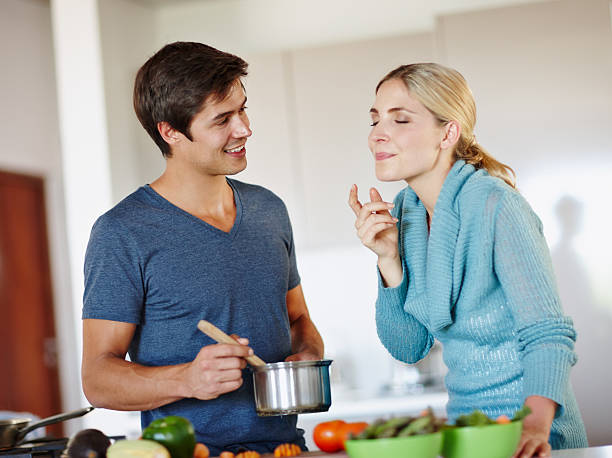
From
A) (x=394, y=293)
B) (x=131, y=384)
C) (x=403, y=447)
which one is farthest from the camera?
(x=394, y=293)

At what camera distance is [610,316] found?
3627 mm

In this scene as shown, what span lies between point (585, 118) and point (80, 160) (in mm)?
2366

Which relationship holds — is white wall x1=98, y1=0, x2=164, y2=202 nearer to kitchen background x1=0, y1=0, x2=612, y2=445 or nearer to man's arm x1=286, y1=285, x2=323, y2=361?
kitchen background x1=0, y1=0, x2=612, y2=445

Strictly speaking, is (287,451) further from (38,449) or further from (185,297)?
(38,449)

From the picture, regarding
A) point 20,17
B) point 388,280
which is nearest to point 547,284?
point 388,280

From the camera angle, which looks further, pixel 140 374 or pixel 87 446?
pixel 140 374

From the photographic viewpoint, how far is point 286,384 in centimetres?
163

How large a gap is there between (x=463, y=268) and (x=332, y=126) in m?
2.67

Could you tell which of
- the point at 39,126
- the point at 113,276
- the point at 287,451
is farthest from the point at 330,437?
the point at 39,126

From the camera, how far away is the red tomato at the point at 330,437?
58.7 inches

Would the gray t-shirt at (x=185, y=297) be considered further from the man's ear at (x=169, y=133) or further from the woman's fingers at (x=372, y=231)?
the woman's fingers at (x=372, y=231)

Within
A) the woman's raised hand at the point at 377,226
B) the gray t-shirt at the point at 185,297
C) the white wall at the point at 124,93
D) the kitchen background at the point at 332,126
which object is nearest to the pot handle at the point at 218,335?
the gray t-shirt at the point at 185,297

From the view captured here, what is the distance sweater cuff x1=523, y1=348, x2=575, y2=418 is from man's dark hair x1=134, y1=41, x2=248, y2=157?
100 cm

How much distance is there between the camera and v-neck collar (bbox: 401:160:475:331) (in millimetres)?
1668
